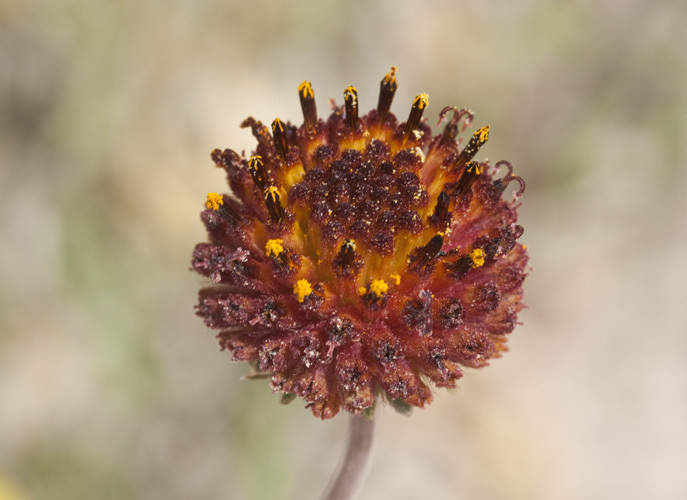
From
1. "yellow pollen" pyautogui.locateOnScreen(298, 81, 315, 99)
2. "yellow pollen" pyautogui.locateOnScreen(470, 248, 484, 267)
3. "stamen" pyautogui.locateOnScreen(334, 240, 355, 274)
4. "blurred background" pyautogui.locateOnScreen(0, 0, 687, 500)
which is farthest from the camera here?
"blurred background" pyautogui.locateOnScreen(0, 0, 687, 500)

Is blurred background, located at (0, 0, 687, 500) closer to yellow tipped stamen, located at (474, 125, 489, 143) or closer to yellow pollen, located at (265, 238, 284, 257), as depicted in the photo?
yellow pollen, located at (265, 238, 284, 257)

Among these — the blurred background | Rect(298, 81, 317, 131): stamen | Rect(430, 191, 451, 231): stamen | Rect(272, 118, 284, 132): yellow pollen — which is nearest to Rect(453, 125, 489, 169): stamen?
Rect(430, 191, 451, 231): stamen

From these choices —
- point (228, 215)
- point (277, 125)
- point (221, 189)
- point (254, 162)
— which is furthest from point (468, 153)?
point (221, 189)

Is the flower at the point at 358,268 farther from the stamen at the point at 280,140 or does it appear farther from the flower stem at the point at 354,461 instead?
the flower stem at the point at 354,461

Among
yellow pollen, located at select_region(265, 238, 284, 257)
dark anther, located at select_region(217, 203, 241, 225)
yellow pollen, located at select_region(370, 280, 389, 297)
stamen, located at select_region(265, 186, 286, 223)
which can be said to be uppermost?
stamen, located at select_region(265, 186, 286, 223)

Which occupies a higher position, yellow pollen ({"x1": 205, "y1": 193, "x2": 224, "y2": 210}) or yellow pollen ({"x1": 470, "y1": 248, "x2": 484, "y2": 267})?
yellow pollen ({"x1": 470, "y1": 248, "x2": 484, "y2": 267})

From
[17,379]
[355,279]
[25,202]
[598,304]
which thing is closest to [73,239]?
[25,202]

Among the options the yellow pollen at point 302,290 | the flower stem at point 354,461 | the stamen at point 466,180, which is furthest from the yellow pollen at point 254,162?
Answer: the flower stem at point 354,461
